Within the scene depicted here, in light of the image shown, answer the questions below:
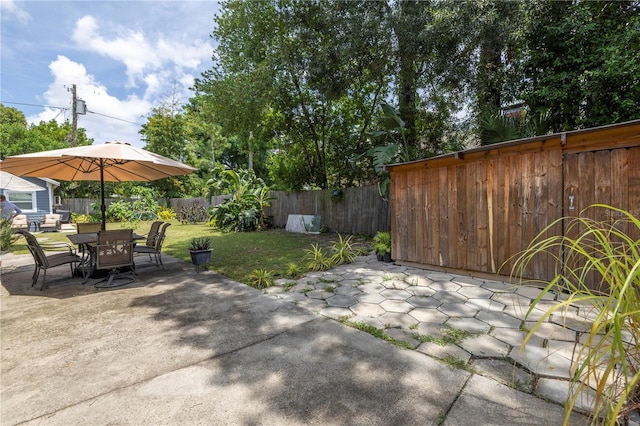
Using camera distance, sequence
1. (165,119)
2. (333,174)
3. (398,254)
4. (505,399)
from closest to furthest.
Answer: (505,399)
(398,254)
(333,174)
(165,119)

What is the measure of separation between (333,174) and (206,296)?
29.3 ft

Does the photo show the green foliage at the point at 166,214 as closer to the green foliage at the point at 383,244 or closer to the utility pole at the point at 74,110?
the utility pole at the point at 74,110

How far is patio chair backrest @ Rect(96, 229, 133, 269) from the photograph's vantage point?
4.67 meters

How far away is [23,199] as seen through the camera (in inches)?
587

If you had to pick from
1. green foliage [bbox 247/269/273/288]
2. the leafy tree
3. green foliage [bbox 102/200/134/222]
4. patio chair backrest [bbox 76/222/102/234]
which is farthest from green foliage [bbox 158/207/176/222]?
the leafy tree

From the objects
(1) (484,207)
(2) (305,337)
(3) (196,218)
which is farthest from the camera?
(3) (196,218)

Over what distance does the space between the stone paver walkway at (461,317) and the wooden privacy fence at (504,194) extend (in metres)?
0.51

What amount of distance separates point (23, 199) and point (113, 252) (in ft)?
51.9

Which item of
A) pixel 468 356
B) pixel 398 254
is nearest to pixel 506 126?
pixel 398 254

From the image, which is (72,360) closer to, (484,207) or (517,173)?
(484,207)

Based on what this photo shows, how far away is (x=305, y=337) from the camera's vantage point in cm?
297

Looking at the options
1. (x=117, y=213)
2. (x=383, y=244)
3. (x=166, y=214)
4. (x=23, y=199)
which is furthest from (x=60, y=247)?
(x=23, y=199)

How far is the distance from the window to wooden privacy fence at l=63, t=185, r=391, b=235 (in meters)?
12.8

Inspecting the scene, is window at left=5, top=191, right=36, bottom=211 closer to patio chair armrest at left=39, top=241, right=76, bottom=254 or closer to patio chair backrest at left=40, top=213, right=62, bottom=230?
patio chair backrest at left=40, top=213, right=62, bottom=230
